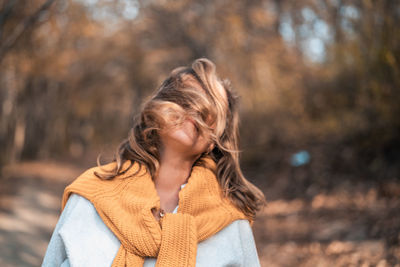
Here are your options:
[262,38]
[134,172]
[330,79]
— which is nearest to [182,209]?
[134,172]

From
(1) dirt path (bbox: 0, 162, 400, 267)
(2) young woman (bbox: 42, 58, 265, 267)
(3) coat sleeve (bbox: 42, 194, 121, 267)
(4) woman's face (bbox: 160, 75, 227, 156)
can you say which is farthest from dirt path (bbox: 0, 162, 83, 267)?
(4) woman's face (bbox: 160, 75, 227, 156)

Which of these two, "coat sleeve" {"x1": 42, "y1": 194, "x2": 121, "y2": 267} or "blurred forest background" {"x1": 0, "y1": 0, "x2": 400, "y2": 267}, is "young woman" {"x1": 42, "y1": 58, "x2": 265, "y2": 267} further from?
→ "blurred forest background" {"x1": 0, "y1": 0, "x2": 400, "y2": 267}

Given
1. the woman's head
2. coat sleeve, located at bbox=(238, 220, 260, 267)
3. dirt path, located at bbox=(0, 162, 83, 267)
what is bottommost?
coat sleeve, located at bbox=(238, 220, 260, 267)

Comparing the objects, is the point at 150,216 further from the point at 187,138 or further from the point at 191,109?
the point at 191,109

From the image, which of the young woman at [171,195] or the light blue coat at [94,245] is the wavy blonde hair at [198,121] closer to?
the young woman at [171,195]

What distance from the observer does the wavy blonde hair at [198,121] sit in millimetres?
1933

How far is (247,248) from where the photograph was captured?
189 centimetres

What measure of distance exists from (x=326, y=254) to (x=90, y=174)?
3366mm

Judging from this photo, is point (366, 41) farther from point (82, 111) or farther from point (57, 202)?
point (82, 111)

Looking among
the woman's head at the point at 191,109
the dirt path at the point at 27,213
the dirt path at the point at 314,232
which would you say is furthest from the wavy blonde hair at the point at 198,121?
the dirt path at the point at 27,213

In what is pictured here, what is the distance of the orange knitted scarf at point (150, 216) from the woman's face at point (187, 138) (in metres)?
0.16

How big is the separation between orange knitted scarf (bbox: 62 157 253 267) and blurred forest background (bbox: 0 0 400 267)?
55 centimetres

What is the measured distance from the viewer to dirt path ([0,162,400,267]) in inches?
159

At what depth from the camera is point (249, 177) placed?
9250mm
